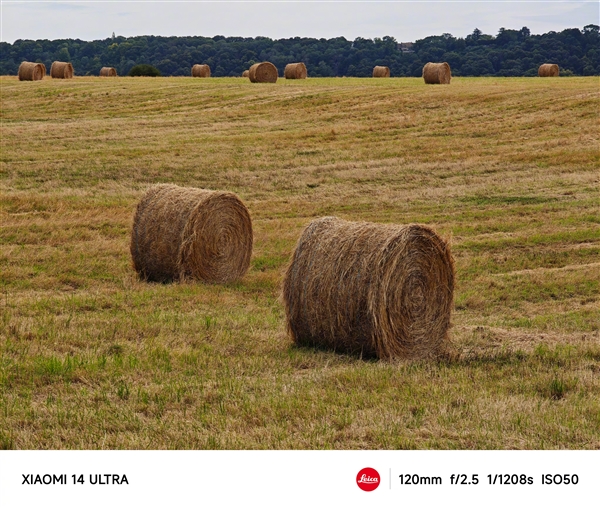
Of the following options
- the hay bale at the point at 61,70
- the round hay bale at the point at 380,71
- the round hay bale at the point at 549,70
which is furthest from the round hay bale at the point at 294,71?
the round hay bale at the point at 549,70

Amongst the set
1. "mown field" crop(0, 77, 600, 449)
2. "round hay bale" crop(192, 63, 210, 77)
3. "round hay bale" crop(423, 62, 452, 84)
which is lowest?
"mown field" crop(0, 77, 600, 449)

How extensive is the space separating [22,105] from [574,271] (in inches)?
1165

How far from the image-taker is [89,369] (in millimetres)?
8289

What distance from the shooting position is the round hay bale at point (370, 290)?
31.7ft

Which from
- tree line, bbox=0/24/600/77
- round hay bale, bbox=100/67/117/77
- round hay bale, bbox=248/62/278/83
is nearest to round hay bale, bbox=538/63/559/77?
tree line, bbox=0/24/600/77

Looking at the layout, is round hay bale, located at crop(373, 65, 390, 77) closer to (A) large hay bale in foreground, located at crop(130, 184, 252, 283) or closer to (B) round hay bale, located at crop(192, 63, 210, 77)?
(B) round hay bale, located at crop(192, 63, 210, 77)

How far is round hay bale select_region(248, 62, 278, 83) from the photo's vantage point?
47.6 meters

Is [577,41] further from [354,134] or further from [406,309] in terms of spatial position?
[406,309]

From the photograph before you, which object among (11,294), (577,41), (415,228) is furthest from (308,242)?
(577,41)

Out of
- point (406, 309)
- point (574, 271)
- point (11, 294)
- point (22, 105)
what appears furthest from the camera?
point (22, 105)

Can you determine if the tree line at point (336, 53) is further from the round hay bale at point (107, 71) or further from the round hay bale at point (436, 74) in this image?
the round hay bale at point (436, 74)

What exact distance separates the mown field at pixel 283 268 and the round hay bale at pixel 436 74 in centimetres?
509

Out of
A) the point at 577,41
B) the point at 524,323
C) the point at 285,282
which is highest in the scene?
the point at 577,41
